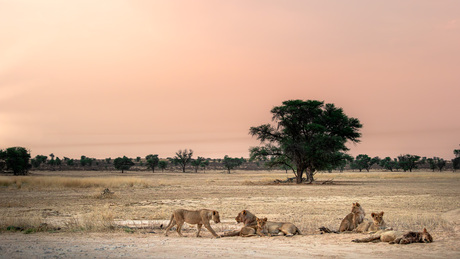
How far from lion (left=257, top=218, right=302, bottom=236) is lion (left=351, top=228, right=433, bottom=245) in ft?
6.07

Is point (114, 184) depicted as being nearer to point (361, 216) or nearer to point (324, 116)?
point (324, 116)

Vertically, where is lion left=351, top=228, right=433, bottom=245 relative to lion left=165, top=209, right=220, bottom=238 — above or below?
below

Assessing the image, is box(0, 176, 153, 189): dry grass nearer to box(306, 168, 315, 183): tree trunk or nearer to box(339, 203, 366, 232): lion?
box(306, 168, 315, 183): tree trunk

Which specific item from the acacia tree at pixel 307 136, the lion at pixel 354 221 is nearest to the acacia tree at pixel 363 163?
the acacia tree at pixel 307 136

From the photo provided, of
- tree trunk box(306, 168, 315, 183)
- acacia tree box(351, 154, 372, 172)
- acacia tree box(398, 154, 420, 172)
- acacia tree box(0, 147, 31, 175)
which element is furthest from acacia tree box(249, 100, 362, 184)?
acacia tree box(351, 154, 372, 172)

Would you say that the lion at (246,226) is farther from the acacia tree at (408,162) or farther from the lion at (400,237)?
the acacia tree at (408,162)

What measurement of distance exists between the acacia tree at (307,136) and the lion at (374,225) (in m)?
41.2

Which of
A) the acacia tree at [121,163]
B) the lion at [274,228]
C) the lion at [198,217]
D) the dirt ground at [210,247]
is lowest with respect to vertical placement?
the dirt ground at [210,247]

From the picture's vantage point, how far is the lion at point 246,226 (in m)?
12.3

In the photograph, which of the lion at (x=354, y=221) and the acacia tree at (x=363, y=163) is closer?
the lion at (x=354, y=221)

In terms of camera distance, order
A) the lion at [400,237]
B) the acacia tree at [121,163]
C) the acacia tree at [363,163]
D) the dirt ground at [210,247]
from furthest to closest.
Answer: the acacia tree at [363,163] → the acacia tree at [121,163] → the lion at [400,237] → the dirt ground at [210,247]

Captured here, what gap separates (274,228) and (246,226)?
821mm

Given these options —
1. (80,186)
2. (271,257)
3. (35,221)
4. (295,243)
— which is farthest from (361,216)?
(80,186)

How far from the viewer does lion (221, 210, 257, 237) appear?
12320 mm
